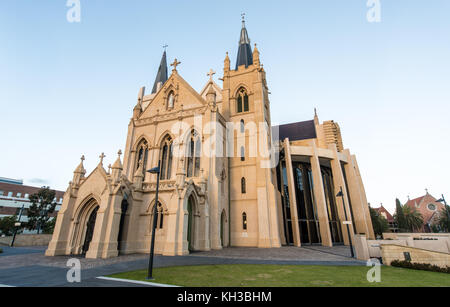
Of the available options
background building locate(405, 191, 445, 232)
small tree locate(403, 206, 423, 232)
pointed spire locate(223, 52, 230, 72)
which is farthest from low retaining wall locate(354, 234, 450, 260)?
background building locate(405, 191, 445, 232)

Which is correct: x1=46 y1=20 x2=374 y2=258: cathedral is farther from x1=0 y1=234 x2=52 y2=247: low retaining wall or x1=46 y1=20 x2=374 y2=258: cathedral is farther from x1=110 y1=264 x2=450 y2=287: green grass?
x1=0 y1=234 x2=52 y2=247: low retaining wall

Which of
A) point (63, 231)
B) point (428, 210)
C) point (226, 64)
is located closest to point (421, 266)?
point (63, 231)

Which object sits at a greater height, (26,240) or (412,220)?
(412,220)

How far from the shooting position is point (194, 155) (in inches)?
866

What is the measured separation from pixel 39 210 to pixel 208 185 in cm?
3661

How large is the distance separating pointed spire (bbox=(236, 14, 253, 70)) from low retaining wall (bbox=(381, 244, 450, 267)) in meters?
27.6

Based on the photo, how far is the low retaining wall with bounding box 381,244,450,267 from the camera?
10.6 m

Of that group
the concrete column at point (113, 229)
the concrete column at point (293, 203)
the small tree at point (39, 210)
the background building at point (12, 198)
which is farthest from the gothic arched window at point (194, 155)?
the background building at point (12, 198)

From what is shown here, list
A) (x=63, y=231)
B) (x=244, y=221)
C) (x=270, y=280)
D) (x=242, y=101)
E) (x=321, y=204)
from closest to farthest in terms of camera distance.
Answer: (x=270, y=280), (x=63, y=231), (x=244, y=221), (x=321, y=204), (x=242, y=101)

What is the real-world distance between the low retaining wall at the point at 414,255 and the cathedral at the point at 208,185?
293 cm

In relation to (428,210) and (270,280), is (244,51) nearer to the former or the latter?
(270,280)
